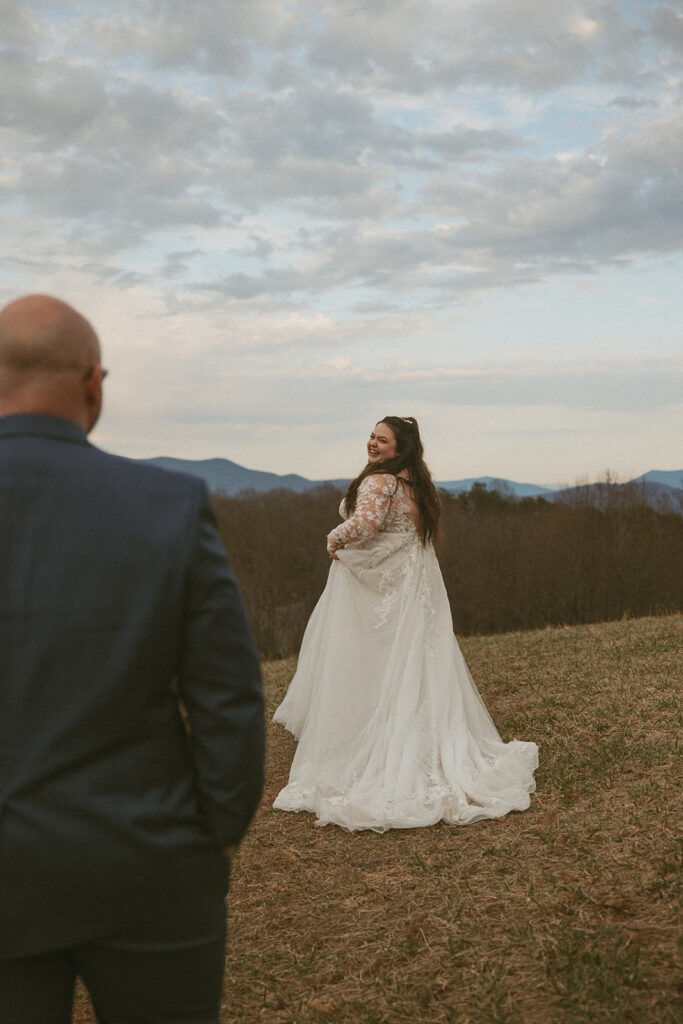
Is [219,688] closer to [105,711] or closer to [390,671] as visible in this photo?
[105,711]

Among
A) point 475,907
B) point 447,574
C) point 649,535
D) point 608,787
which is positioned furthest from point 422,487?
point 649,535

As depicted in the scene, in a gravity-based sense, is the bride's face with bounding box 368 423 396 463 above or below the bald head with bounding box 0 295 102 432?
above

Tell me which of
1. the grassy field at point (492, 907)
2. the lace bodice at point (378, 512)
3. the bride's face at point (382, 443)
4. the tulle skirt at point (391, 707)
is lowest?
the grassy field at point (492, 907)

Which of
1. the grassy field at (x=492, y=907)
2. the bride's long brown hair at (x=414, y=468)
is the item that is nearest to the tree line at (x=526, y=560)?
the bride's long brown hair at (x=414, y=468)

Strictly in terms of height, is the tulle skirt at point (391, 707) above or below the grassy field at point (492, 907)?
above

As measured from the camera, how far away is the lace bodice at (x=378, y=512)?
276 inches

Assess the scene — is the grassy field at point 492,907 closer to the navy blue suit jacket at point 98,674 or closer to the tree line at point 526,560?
the navy blue suit jacket at point 98,674

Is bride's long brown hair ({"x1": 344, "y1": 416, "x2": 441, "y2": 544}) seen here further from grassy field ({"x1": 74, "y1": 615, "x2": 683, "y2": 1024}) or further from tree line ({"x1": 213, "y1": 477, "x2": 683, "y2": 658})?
tree line ({"x1": 213, "y1": 477, "x2": 683, "y2": 658})

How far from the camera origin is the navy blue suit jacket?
6.01 ft

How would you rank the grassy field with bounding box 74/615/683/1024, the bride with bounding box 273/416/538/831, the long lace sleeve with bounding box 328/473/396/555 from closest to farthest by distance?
1. the grassy field with bounding box 74/615/683/1024
2. the bride with bounding box 273/416/538/831
3. the long lace sleeve with bounding box 328/473/396/555

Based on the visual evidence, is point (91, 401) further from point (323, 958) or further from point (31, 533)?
point (323, 958)

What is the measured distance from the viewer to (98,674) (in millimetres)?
1834

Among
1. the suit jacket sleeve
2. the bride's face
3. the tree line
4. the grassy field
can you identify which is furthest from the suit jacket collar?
the tree line

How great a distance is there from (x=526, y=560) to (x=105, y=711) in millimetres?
51073
